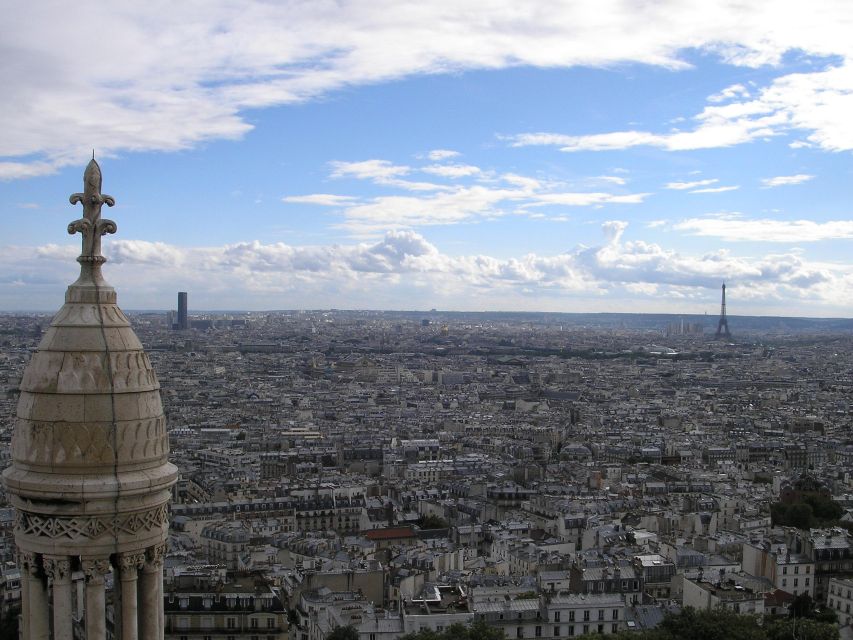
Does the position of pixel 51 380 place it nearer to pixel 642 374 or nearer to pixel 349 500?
pixel 349 500

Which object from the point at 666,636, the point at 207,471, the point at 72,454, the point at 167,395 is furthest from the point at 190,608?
the point at 167,395

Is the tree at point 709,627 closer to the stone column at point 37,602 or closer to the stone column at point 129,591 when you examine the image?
the stone column at point 129,591

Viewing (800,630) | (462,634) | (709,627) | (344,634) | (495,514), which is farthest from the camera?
(495,514)

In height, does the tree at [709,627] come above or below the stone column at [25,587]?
below

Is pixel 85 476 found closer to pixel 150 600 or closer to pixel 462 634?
pixel 150 600

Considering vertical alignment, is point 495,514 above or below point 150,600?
below

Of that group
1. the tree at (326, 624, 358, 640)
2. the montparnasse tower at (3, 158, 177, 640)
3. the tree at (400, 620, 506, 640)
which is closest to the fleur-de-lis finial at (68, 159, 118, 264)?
the montparnasse tower at (3, 158, 177, 640)

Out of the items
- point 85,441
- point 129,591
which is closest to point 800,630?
point 129,591

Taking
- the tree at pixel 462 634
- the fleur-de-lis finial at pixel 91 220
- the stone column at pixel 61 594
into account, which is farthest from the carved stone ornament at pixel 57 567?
the tree at pixel 462 634
